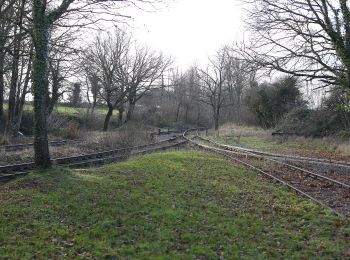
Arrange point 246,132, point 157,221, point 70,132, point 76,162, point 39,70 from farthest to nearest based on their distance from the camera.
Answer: point 246,132 → point 70,132 → point 76,162 → point 39,70 → point 157,221

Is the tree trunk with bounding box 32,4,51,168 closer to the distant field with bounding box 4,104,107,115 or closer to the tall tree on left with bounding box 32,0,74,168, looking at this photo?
the tall tree on left with bounding box 32,0,74,168

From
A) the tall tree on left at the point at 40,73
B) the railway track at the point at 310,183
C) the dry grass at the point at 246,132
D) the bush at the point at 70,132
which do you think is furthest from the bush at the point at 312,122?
the tall tree on left at the point at 40,73

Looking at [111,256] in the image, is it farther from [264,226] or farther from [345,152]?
[345,152]

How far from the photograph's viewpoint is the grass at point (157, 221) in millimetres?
7043

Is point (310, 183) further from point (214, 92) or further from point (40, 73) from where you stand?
point (214, 92)

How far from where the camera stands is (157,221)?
8.70 meters

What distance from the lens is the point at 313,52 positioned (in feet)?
71.1

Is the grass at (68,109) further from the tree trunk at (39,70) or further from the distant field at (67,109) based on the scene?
the tree trunk at (39,70)

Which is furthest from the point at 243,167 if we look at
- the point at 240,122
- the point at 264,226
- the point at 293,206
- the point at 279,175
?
the point at 240,122

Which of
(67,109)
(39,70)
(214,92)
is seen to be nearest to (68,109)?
(67,109)

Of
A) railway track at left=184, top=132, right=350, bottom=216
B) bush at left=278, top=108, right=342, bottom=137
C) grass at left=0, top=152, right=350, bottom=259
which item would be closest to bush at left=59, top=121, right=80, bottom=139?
railway track at left=184, top=132, right=350, bottom=216

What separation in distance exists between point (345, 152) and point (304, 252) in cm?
1812

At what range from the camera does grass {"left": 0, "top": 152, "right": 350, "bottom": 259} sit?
7043 millimetres

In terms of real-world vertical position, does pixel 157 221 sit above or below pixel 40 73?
below
